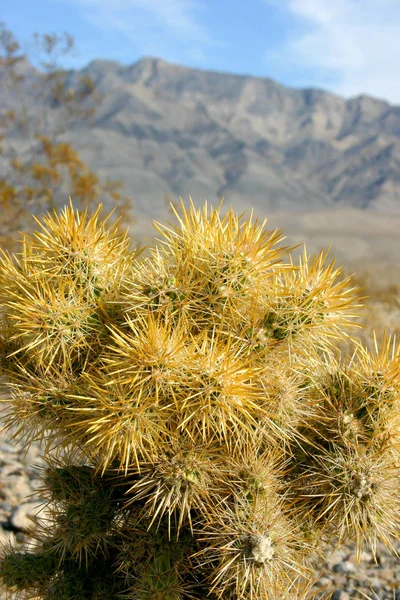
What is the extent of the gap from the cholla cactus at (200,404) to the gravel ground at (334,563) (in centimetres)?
65

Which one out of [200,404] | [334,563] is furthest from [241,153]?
[200,404]

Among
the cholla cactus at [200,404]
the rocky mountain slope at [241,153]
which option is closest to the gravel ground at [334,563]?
the cholla cactus at [200,404]

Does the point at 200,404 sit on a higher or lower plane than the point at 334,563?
higher

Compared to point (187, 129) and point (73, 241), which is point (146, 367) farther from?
point (187, 129)

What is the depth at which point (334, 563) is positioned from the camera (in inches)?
155

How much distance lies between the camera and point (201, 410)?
6.56 ft

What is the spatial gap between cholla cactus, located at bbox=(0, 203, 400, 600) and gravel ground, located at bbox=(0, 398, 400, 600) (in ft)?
2.14

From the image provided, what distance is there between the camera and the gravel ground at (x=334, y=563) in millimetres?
3487

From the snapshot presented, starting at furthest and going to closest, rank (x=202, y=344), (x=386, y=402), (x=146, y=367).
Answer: (x=386, y=402) → (x=202, y=344) → (x=146, y=367)

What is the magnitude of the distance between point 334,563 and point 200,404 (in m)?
A: 2.62

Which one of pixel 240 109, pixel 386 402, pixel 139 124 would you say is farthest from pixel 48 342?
pixel 240 109

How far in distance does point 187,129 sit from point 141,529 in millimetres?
154352

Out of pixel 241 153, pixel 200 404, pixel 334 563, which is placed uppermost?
pixel 241 153

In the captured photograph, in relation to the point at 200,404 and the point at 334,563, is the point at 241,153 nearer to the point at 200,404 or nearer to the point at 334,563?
the point at 334,563
